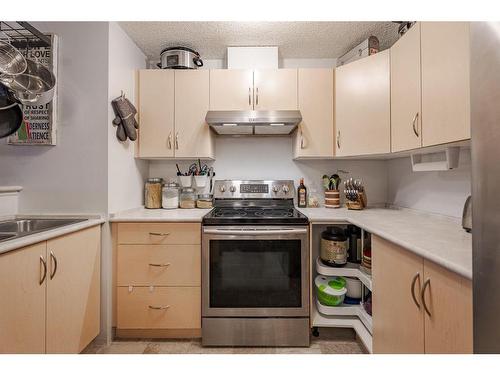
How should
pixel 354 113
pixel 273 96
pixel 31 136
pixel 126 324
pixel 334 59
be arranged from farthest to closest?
pixel 334 59, pixel 273 96, pixel 354 113, pixel 126 324, pixel 31 136

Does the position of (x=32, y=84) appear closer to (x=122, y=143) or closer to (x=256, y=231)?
(x=122, y=143)

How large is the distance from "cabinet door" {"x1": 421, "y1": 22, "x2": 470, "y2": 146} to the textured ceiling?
71 cm

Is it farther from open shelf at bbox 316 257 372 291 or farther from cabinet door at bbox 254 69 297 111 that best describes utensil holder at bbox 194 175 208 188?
open shelf at bbox 316 257 372 291

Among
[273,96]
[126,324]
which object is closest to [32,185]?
[126,324]

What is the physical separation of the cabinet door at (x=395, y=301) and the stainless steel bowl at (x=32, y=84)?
1975 millimetres

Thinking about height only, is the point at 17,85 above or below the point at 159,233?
above

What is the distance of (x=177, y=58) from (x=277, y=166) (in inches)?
48.5

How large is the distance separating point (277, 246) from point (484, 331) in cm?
115

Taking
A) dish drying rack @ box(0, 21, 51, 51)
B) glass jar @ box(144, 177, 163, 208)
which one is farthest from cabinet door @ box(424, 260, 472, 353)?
dish drying rack @ box(0, 21, 51, 51)

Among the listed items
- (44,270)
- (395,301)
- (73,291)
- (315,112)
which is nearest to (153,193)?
(73,291)

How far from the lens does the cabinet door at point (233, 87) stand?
1984 millimetres

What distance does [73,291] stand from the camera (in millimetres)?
1348
